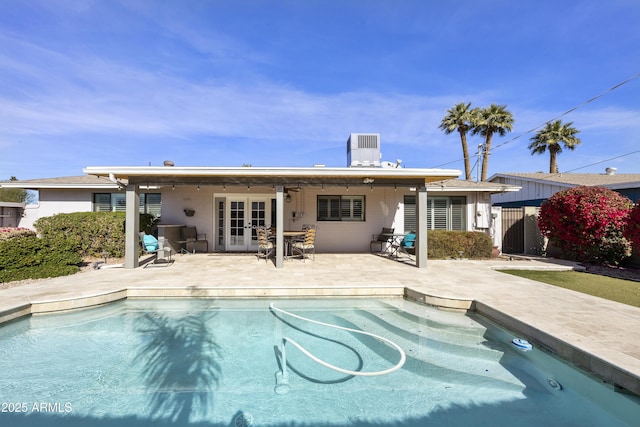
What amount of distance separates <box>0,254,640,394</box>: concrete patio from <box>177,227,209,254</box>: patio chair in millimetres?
1721

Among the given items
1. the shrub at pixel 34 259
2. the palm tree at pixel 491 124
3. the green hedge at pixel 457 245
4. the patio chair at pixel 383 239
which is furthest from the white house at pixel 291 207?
the palm tree at pixel 491 124

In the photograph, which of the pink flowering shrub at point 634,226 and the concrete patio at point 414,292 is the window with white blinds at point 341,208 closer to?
the concrete patio at point 414,292

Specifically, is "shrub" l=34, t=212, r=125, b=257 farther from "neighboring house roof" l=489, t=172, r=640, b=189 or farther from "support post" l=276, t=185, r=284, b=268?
"neighboring house roof" l=489, t=172, r=640, b=189

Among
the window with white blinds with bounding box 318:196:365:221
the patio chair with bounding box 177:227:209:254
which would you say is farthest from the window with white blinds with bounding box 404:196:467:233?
the patio chair with bounding box 177:227:209:254

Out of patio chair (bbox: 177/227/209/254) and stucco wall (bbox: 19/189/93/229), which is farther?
stucco wall (bbox: 19/189/93/229)

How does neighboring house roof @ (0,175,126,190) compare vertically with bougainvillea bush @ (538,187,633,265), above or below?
above

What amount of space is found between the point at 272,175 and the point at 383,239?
16.6 ft

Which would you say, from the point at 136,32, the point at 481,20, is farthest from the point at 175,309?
the point at 481,20

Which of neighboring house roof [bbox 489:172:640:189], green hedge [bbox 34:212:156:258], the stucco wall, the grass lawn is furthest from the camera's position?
the stucco wall

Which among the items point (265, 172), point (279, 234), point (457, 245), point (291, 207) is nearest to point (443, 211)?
point (457, 245)

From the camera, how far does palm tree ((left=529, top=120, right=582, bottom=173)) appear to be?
2155 centimetres

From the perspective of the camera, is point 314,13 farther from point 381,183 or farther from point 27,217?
point 27,217

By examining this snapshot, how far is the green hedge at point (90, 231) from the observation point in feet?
30.5

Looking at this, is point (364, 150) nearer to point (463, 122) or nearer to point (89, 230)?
point (89, 230)
